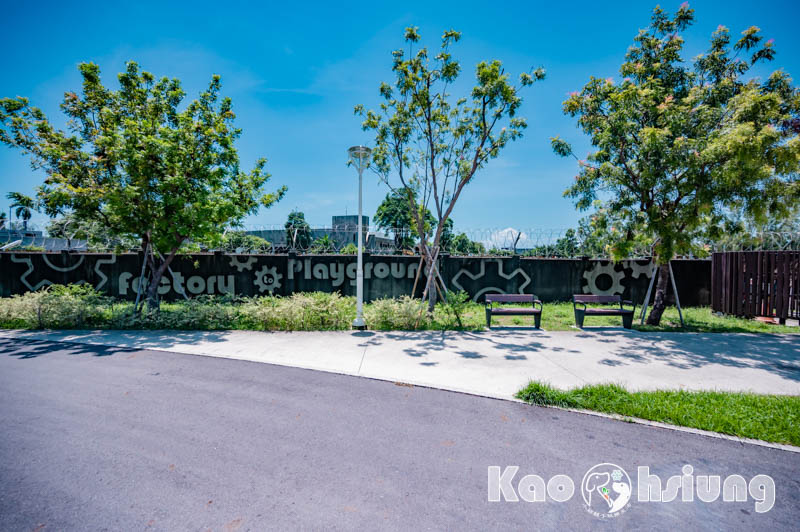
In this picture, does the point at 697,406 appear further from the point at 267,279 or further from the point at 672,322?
the point at 267,279

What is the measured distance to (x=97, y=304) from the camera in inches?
388

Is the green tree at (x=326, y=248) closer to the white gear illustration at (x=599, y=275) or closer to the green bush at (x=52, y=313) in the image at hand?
the green bush at (x=52, y=313)

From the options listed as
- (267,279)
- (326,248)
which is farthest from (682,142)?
(267,279)

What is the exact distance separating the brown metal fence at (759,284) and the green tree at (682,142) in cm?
268

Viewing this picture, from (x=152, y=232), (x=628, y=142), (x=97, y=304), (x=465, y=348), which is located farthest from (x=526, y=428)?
(x=97, y=304)

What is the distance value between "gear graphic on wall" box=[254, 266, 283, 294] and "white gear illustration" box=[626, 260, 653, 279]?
44.8 feet

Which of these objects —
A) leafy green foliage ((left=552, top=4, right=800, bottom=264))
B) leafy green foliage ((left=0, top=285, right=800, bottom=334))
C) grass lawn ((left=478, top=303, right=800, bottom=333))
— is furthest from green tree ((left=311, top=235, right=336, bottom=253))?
leafy green foliage ((left=552, top=4, right=800, bottom=264))

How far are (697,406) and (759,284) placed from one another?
9359 millimetres

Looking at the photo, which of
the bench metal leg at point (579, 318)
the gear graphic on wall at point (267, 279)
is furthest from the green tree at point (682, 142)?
the gear graphic on wall at point (267, 279)

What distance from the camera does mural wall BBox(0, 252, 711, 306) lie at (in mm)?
12891

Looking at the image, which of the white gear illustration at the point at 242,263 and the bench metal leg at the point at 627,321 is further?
the white gear illustration at the point at 242,263

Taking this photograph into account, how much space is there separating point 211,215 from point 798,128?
48.3ft

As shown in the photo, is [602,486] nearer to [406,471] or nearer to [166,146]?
[406,471]

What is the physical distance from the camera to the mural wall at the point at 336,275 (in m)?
12.9
